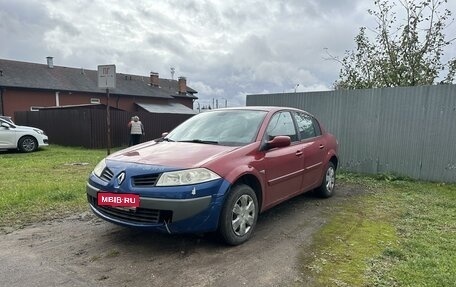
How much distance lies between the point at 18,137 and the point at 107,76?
7311 mm

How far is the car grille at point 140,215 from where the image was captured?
3.49m

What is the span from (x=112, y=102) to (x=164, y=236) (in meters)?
29.3

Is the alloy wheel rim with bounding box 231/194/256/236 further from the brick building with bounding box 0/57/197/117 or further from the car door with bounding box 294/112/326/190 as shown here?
the brick building with bounding box 0/57/197/117

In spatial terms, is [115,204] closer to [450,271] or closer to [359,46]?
[450,271]

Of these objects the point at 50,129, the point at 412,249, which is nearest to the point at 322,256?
the point at 412,249

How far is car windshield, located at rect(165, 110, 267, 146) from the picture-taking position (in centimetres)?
443

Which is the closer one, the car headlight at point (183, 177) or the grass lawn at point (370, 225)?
the grass lawn at point (370, 225)

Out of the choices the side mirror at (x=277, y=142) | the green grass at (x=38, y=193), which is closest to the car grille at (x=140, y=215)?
the side mirror at (x=277, y=142)

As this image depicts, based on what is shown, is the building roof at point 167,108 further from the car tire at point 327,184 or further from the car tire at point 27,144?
the car tire at point 327,184

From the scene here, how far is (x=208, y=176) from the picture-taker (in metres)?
3.59

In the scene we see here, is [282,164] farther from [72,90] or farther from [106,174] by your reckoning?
[72,90]

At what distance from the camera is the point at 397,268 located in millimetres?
3371

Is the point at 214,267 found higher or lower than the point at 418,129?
lower

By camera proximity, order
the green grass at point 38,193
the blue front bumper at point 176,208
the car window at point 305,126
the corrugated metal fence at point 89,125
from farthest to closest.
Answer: the corrugated metal fence at point 89,125 < the car window at point 305,126 < the green grass at point 38,193 < the blue front bumper at point 176,208
